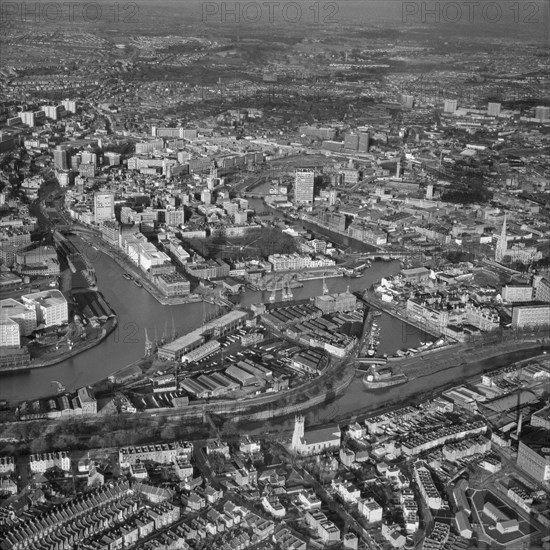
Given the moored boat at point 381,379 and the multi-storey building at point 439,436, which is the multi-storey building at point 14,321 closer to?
the moored boat at point 381,379

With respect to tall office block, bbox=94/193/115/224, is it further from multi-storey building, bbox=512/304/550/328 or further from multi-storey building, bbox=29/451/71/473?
multi-storey building, bbox=29/451/71/473

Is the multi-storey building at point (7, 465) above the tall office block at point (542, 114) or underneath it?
underneath

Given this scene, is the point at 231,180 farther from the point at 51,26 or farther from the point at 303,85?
the point at 51,26

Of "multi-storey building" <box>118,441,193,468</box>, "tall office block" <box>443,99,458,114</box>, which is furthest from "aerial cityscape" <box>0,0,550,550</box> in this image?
"tall office block" <box>443,99,458,114</box>

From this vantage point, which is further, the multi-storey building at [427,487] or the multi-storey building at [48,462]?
the multi-storey building at [48,462]

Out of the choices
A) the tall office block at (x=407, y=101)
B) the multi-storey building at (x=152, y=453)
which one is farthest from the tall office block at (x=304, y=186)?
the tall office block at (x=407, y=101)

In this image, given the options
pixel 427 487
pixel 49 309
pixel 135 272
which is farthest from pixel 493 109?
pixel 427 487

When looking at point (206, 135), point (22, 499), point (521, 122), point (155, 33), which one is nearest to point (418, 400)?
point (22, 499)
